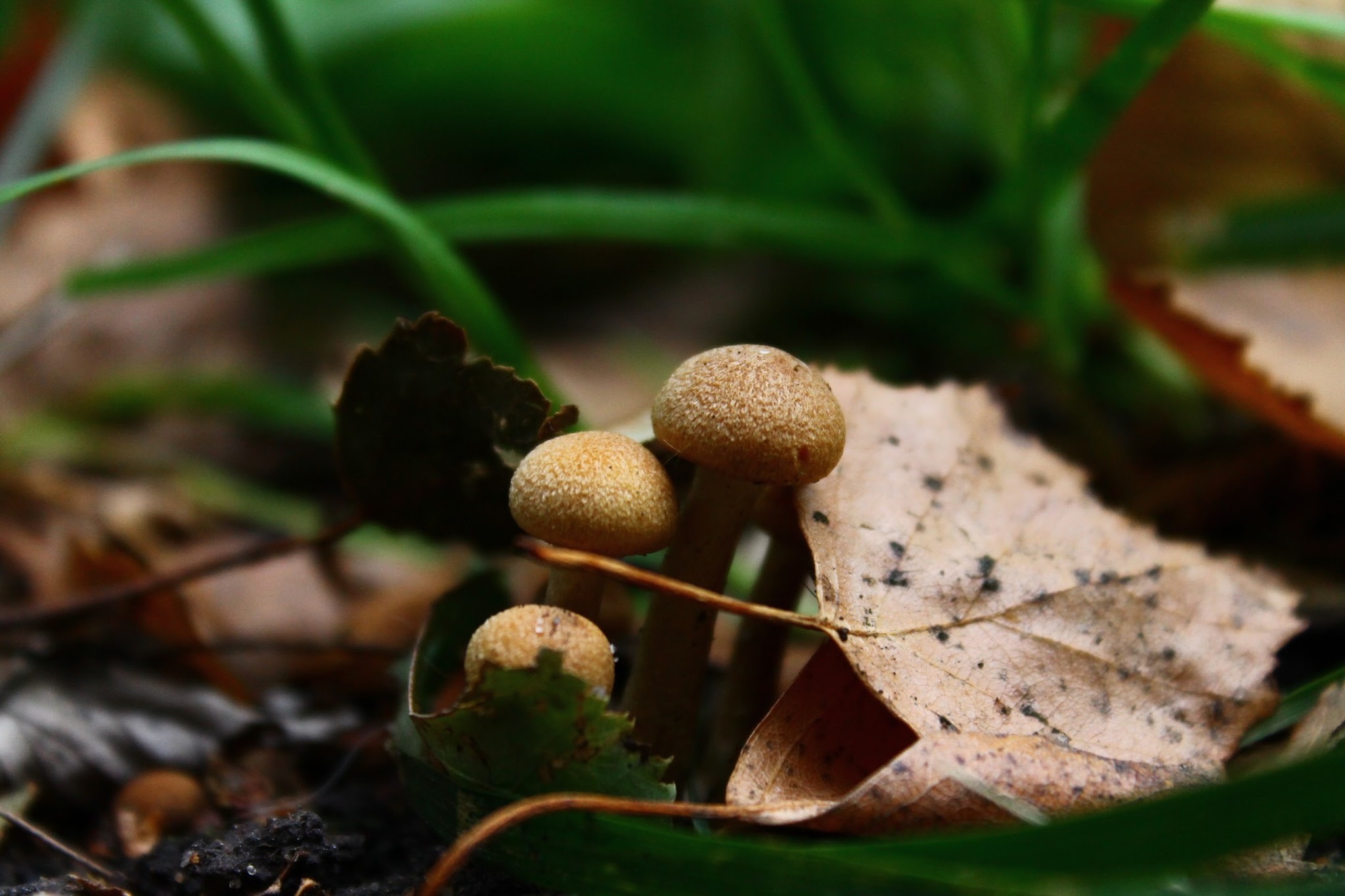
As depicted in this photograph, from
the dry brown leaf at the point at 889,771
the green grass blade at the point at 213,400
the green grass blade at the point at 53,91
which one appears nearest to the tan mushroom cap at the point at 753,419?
the dry brown leaf at the point at 889,771

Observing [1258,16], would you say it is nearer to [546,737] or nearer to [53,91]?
[546,737]

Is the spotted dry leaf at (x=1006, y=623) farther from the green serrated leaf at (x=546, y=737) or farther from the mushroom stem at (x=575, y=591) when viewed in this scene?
the mushroom stem at (x=575, y=591)

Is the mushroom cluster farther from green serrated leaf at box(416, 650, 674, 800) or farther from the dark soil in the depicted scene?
the dark soil

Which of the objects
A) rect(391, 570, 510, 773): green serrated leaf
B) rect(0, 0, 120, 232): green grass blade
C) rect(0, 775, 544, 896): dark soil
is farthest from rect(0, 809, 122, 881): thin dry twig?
rect(0, 0, 120, 232): green grass blade

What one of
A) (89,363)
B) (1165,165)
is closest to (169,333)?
(89,363)

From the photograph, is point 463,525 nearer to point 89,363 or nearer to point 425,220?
point 425,220

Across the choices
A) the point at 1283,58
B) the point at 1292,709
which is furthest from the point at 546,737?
the point at 1283,58
